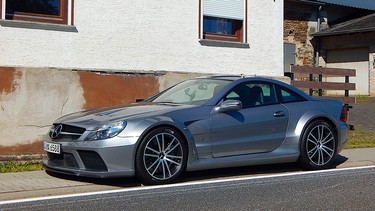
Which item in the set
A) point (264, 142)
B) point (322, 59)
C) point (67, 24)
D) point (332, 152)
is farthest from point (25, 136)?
point (322, 59)

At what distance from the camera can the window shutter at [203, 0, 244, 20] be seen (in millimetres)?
12508

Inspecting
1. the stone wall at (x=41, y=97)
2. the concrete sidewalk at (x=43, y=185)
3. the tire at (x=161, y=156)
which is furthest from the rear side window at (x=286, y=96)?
the stone wall at (x=41, y=97)

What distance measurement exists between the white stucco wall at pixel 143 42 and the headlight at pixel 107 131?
11.6 ft

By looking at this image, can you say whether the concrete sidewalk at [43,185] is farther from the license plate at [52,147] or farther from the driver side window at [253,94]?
the driver side window at [253,94]

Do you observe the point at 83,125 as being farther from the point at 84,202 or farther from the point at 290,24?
the point at 290,24

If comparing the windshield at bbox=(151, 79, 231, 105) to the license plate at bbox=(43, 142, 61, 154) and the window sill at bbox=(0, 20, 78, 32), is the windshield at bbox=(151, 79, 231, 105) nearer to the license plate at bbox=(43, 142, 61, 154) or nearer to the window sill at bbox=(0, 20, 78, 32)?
the license plate at bbox=(43, 142, 61, 154)

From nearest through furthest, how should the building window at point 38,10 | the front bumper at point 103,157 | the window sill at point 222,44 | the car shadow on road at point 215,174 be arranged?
the front bumper at point 103,157 < the car shadow on road at point 215,174 < the building window at point 38,10 < the window sill at point 222,44

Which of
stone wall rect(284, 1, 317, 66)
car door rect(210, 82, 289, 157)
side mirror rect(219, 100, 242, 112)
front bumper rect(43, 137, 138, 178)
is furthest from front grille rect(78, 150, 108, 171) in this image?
stone wall rect(284, 1, 317, 66)

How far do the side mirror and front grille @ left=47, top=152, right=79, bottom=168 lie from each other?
2.17 meters

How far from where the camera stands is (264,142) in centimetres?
848

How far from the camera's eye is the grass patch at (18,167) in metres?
8.80

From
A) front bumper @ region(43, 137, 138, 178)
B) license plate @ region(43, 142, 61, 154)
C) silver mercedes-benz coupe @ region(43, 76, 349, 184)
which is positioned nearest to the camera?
front bumper @ region(43, 137, 138, 178)

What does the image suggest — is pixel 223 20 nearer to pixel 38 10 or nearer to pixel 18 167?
pixel 38 10

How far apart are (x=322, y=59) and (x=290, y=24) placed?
2.85 metres
